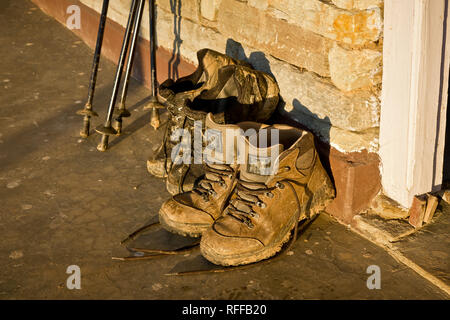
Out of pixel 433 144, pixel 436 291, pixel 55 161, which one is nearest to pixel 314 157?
pixel 433 144

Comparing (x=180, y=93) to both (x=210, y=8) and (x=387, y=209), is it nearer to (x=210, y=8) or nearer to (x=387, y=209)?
(x=210, y=8)

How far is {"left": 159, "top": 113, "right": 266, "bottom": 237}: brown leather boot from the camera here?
2850 mm

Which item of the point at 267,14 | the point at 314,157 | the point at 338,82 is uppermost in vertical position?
the point at 267,14

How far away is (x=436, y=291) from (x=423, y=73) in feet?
3.09

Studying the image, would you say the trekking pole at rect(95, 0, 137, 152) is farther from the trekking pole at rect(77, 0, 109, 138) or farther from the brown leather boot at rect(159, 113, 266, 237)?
the brown leather boot at rect(159, 113, 266, 237)

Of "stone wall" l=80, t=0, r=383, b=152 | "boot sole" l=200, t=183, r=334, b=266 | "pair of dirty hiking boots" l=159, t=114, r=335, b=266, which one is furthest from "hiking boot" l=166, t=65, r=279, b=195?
"boot sole" l=200, t=183, r=334, b=266

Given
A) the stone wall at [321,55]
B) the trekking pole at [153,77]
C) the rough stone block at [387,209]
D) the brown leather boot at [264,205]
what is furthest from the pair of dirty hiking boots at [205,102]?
the rough stone block at [387,209]

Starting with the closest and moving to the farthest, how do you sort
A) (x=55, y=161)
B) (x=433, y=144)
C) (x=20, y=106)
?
1. (x=433, y=144)
2. (x=55, y=161)
3. (x=20, y=106)

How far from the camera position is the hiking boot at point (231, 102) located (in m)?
3.10

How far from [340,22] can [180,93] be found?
0.98 m

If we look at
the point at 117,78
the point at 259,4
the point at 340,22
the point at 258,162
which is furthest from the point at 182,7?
the point at 258,162

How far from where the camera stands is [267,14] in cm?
320

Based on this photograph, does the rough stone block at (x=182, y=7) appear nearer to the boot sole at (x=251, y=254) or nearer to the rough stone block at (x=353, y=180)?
the rough stone block at (x=353, y=180)
